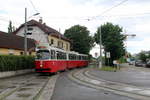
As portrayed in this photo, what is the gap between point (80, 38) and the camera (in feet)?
236

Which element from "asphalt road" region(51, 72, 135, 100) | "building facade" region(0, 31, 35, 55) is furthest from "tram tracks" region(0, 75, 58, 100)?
"building facade" region(0, 31, 35, 55)

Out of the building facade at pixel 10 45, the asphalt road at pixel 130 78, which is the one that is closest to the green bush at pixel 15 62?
the building facade at pixel 10 45

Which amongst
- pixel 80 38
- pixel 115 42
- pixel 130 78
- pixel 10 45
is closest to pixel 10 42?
pixel 10 45

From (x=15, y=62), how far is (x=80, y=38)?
48.9m

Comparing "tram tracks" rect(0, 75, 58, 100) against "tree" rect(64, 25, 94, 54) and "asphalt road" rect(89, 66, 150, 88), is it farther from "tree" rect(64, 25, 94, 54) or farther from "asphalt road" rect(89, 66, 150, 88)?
"tree" rect(64, 25, 94, 54)

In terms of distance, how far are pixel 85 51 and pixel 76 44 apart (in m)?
3.64

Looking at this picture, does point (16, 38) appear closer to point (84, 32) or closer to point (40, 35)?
point (40, 35)

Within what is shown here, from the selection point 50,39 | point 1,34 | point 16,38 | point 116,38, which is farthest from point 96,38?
point 1,34

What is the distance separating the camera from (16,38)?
36.3m

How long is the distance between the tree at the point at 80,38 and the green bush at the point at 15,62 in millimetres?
42266

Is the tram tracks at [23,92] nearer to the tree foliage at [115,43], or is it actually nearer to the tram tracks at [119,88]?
the tram tracks at [119,88]

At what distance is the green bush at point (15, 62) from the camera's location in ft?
70.9

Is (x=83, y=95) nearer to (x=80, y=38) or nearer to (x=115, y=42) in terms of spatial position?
(x=115, y=42)

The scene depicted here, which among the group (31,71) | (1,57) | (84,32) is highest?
(84,32)
